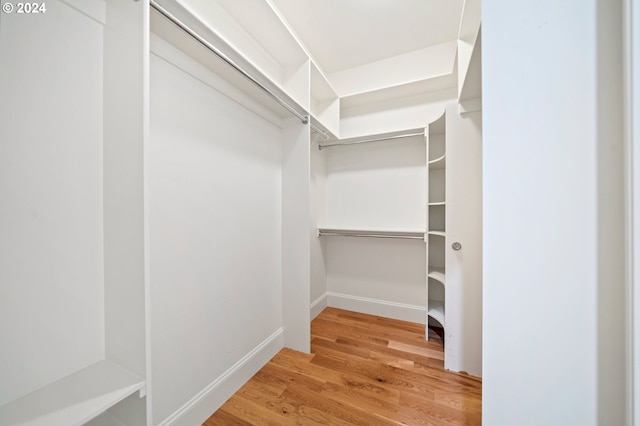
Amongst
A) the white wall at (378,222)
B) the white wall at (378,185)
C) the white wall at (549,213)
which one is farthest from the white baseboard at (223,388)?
the white wall at (378,185)

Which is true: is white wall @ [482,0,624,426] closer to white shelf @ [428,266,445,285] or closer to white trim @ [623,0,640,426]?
white trim @ [623,0,640,426]

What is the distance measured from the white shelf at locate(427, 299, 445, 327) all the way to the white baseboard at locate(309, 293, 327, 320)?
1.21m

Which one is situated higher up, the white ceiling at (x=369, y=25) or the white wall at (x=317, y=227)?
the white ceiling at (x=369, y=25)

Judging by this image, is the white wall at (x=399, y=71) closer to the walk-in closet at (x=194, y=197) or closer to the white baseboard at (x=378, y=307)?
the walk-in closet at (x=194, y=197)

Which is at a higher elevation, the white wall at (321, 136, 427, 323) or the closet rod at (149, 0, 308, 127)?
the closet rod at (149, 0, 308, 127)

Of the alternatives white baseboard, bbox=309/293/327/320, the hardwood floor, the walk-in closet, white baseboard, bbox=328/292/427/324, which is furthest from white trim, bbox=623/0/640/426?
white baseboard, bbox=309/293/327/320

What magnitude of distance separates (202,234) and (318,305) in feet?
5.89

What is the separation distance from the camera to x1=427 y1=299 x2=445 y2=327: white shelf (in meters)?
2.04

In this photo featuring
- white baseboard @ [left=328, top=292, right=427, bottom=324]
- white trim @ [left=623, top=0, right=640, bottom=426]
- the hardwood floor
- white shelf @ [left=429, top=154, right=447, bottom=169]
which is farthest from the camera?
white baseboard @ [left=328, top=292, right=427, bottom=324]

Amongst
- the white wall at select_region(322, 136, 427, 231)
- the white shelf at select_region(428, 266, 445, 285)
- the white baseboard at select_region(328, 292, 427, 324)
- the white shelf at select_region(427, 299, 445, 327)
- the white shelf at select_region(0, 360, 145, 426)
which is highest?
the white wall at select_region(322, 136, 427, 231)

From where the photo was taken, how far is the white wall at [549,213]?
0.71 metres

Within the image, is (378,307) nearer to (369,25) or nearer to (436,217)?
(436,217)

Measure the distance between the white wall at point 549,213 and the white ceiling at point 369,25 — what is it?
141cm

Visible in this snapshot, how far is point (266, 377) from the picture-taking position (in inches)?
65.5
